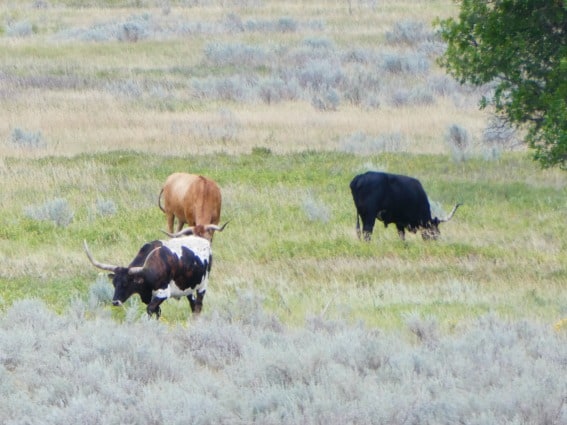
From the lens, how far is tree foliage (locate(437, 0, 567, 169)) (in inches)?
740

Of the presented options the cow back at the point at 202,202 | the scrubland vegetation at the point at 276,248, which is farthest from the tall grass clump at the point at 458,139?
the cow back at the point at 202,202

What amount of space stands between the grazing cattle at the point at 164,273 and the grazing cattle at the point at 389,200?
4746mm

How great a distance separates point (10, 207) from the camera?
768 inches

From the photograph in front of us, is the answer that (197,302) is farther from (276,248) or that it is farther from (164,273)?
(276,248)

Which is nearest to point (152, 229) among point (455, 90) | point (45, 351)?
point (45, 351)

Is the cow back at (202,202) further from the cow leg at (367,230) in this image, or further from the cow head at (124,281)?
the cow head at (124,281)

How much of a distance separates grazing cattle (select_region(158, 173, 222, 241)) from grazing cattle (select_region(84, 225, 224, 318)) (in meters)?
3.63

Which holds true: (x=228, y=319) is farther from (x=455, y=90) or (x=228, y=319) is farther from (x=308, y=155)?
(x=455, y=90)

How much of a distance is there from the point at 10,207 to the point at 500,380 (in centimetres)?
1201

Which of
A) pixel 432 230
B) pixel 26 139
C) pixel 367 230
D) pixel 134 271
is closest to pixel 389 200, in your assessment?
pixel 367 230

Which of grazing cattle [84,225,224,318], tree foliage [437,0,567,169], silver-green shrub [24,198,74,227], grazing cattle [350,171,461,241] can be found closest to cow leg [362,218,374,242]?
grazing cattle [350,171,461,241]

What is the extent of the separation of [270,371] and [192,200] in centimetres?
719

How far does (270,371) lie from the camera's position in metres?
9.44

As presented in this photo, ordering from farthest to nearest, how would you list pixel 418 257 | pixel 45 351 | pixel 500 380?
1. pixel 418 257
2. pixel 45 351
3. pixel 500 380
